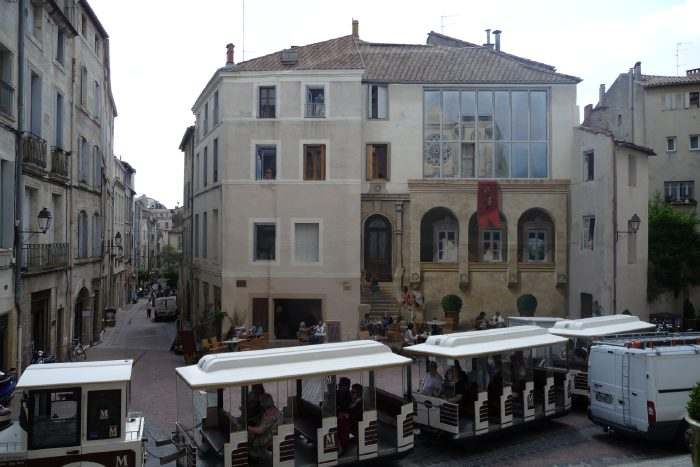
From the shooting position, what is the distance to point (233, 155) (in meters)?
29.9

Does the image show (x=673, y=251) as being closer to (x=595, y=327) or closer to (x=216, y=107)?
(x=595, y=327)

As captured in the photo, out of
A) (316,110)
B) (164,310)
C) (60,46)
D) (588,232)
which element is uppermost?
(60,46)

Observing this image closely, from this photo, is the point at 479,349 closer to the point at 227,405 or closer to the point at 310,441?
the point at 310,441

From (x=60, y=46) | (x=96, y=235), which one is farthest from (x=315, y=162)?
(x=60, y=46)

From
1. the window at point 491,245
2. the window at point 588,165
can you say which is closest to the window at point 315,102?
the window at point 491,245

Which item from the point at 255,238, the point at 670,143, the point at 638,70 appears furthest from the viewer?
the point at 638,70

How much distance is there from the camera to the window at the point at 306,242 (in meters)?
30.0

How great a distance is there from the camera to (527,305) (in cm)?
3061

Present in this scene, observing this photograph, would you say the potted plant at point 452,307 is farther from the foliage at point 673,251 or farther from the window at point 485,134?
the foliage at point 673,251

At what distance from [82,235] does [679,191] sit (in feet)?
114

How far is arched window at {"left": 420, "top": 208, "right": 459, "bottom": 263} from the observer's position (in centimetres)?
3228

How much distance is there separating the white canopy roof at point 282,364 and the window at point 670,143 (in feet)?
119

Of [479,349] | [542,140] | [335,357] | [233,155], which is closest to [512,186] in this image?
[542,140]

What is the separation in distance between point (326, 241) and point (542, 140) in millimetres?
10951
